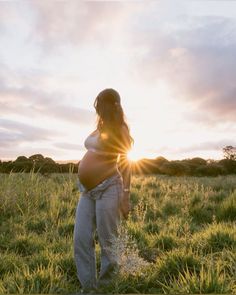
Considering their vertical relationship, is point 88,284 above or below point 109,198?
below

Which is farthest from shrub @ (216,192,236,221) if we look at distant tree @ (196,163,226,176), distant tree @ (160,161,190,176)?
distant tree @ (160,161,190,176)

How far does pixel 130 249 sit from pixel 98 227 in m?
0.49

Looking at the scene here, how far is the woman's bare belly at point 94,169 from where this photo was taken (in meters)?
4.92

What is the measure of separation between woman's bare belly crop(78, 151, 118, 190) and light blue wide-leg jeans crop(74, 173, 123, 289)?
60 millimetres

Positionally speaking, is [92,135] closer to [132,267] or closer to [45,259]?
[132,267]

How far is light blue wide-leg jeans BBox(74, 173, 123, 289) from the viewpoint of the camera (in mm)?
4875

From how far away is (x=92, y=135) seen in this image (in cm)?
505

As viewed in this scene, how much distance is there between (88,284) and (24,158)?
12.0 meters

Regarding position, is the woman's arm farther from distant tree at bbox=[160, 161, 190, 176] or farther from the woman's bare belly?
distant tree at bbox=[160, 161, 190, 176]

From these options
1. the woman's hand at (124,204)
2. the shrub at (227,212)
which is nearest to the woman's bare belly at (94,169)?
the woman's hand at (124,204)

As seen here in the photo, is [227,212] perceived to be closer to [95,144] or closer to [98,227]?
[98,227]

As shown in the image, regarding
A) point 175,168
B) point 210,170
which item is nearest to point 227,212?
point 175,168

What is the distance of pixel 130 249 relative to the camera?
511cm

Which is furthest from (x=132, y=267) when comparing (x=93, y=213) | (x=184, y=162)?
(x=184, y=162)
